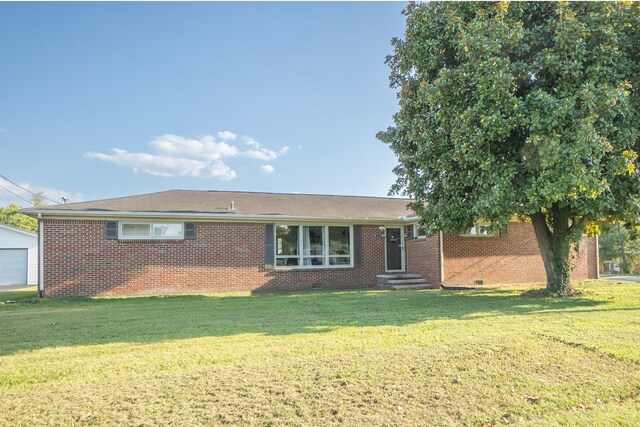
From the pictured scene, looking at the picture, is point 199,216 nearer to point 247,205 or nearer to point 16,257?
point 247,205

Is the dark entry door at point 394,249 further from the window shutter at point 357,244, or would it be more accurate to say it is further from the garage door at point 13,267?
the garage door at point 13,267

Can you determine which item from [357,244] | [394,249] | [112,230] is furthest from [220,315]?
[394,249]

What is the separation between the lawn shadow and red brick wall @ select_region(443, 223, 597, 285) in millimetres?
3252

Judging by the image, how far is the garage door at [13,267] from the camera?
22625 mm

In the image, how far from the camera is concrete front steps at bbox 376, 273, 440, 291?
13781mm

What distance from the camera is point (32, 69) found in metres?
14.5

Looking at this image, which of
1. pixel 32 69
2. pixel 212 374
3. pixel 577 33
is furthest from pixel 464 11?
pixel 32 69

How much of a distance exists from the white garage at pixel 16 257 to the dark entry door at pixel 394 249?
20612 mm

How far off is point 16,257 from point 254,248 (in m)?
17.9

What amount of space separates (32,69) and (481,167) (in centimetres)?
1571

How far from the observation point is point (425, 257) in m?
14.4

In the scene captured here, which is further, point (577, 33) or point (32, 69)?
point (32, 69)

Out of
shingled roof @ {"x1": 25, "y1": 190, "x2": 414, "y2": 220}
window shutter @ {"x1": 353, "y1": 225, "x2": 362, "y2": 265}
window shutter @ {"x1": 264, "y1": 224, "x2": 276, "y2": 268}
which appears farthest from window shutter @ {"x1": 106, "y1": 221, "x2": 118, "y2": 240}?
window shutter @ {"x1": 353, "y1": 225, "x2": 362, "y2": 265}

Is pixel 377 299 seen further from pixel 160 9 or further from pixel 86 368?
pixel 160 9
